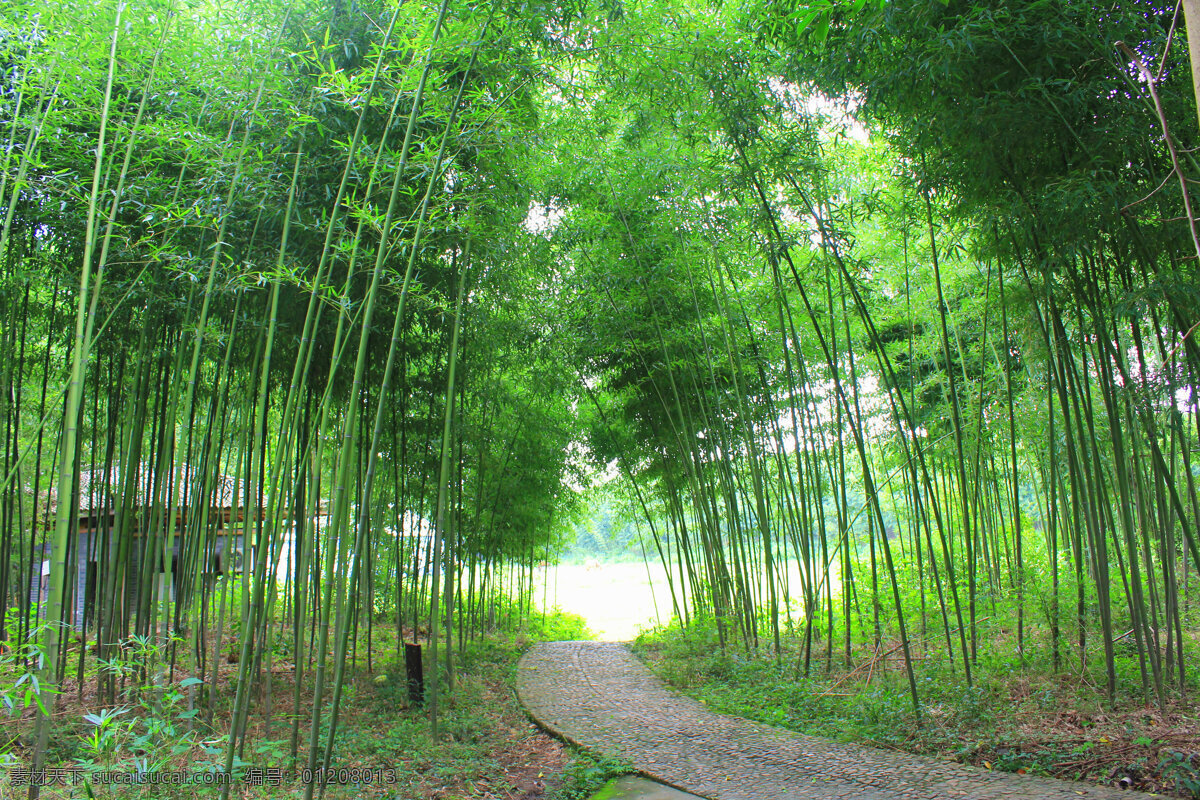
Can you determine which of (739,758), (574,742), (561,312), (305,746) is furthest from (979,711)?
A: (561,312)

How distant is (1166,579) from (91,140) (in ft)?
17.1

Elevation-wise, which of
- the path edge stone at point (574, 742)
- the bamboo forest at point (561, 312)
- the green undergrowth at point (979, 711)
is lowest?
the path edge stone at point (574, 742)

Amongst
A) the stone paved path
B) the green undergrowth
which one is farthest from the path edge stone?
the green undergrowth

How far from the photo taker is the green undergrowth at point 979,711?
2.73 m

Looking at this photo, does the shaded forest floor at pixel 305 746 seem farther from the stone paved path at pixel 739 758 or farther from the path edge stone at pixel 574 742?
the stone paved path at pixel 739 758

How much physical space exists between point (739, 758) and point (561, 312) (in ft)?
11.1

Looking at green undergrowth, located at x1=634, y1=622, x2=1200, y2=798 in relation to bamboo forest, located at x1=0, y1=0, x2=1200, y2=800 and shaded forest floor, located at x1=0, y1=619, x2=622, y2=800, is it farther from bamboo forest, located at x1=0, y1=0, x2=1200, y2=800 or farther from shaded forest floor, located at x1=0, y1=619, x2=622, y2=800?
shaded forest floor, located at x1=0, y1=619, x2=622, y2=800

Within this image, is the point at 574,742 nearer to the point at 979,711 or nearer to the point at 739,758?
the point at 739,758

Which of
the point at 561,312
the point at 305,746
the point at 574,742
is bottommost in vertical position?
the point at 574,742

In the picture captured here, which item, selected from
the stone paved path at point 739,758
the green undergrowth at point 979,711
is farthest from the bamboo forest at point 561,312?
the stone paved path at point 739,758

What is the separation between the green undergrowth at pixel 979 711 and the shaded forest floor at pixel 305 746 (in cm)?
131

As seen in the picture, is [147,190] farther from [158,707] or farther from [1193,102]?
[1193,102]

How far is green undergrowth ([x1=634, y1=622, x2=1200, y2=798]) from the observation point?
2734mm

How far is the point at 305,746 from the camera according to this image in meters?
3.31
